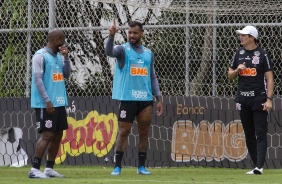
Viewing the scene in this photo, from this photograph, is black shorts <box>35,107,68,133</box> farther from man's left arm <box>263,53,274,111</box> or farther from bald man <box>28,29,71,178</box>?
man's left arm <box>263,53,274,111</box>

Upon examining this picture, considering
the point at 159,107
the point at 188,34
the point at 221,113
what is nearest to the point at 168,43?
the point at 188,34

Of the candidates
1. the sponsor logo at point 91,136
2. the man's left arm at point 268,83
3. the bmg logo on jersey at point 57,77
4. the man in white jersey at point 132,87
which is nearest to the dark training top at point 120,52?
the man in white jersey at point 132,87

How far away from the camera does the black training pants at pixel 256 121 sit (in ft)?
40.9

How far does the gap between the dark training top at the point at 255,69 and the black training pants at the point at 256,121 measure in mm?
122

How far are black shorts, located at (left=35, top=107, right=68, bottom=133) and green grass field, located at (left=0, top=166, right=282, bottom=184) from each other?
626mm

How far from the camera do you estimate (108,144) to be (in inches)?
594

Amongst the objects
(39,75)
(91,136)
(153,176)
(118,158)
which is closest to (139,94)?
(118,158)

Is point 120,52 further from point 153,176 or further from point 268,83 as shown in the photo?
point 268,83

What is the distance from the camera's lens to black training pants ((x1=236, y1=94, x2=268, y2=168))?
491 inches

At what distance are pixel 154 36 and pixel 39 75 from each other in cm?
329

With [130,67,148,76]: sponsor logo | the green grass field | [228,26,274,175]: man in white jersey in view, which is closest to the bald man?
the green grass field

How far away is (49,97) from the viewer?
11867 millimetres

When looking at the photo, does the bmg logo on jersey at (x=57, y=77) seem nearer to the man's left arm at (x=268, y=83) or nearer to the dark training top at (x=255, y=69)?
the dark training top at (x=255, y=69)

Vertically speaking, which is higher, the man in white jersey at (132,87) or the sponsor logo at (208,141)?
the man in white jersey at (132,87)
